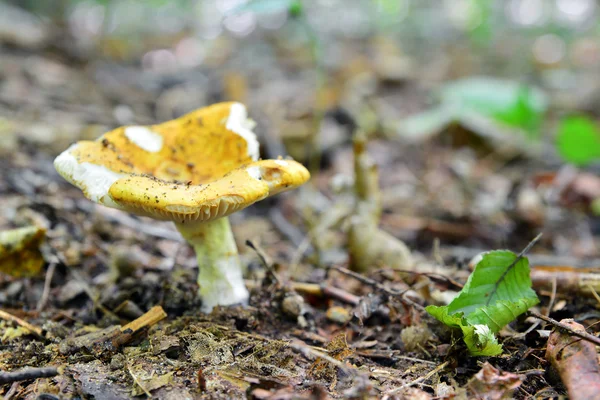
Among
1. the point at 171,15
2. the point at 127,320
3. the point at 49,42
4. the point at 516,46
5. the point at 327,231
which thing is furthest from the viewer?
the point at 171,15

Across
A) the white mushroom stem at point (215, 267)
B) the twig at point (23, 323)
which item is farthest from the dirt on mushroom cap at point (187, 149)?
the twig at point (23, 323)

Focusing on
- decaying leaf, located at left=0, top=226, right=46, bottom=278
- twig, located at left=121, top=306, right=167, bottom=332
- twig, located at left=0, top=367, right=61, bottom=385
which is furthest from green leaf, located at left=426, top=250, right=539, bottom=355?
decaying leaf, located at left=0, top=226, right=46, bottom=278

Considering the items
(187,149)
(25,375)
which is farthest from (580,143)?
(25,375)

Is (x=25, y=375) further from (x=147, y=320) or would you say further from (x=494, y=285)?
(x=494, y=285)

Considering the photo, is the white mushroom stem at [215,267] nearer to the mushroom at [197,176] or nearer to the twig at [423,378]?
the mushroom at [197,176]

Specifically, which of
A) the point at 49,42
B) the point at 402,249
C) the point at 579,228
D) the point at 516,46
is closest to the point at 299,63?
the point at 49,42

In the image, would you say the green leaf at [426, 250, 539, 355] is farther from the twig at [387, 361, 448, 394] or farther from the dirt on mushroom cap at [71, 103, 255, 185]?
the dirt on mushroom cap at [71, 103, 255, 185]

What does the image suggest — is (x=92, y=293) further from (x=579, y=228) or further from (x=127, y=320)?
(x=579, y=228)

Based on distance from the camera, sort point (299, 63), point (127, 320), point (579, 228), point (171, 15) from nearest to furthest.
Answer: point (127, 320) < point (579, 228) < point (299, 63) < point (171, 15)
